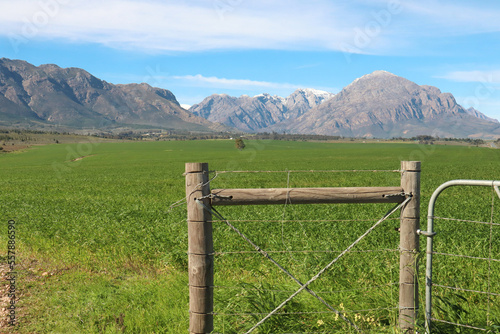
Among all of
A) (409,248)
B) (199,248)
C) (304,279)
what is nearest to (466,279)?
(304,279)

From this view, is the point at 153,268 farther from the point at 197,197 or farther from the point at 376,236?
the point at 376,236

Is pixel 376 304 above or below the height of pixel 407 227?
below

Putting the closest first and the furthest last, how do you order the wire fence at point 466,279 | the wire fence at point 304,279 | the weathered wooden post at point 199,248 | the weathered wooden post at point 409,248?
the weathered wooden post at point 199,248
the weathered wooden post at point 409,248
the wire fence at point 466,279
the wire fence at point 304,279

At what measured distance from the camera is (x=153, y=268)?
9.58 meters

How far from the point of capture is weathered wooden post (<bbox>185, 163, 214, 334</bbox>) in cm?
464

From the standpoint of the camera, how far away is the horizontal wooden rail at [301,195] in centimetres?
465

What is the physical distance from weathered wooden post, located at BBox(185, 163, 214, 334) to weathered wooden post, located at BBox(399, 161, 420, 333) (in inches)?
96.3

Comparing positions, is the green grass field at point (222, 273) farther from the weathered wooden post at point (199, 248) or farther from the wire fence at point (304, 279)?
the weathered wooden post at point (199, 248)

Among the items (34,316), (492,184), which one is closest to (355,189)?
(492,184)

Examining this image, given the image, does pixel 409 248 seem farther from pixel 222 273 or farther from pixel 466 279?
pixel 222 273

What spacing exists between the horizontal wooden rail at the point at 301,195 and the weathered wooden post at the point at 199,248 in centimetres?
20

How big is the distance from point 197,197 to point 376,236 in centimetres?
903

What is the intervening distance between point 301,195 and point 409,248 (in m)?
1.55

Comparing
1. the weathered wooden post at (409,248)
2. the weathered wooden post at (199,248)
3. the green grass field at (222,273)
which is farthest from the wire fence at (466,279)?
the weathered wooden post at (199,248)
